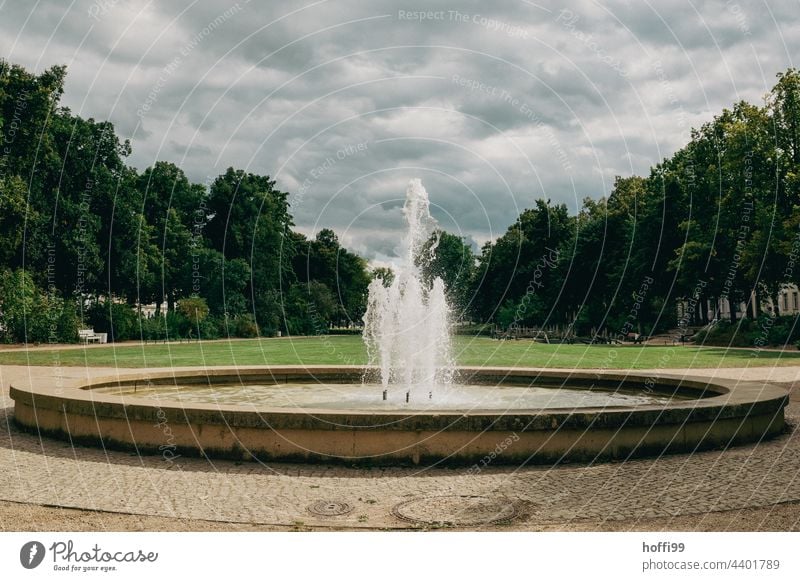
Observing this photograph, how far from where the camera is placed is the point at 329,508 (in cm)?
682

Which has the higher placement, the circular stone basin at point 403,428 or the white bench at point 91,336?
the circular stone basin at point 403,428


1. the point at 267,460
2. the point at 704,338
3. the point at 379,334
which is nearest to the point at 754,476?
the point at 267,460

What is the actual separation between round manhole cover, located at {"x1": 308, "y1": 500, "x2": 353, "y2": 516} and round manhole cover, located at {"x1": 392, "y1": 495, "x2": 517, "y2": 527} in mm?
480

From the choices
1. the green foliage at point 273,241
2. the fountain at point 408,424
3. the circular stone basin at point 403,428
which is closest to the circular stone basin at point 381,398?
the fountain at point 408,424

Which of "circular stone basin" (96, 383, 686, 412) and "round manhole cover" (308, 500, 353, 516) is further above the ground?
"circular stone basin" (96, 383, 686, 412)

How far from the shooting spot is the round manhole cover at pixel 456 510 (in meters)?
6.41

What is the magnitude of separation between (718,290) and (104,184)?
48.3 m

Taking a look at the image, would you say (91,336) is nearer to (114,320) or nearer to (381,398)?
(114,320)

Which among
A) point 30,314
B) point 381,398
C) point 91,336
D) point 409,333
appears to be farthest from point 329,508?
point 91,336

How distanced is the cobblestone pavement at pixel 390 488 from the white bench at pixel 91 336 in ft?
131

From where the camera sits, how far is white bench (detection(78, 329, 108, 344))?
46409 millimetres

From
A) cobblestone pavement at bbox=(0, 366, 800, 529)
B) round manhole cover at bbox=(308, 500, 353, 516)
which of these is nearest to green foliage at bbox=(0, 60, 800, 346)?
cobblestone pavement at bbox=(0, 366, 800, 529)

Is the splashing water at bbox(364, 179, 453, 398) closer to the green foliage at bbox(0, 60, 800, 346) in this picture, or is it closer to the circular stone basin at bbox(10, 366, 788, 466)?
the circular stone basin at bbox(10, 366, 788, 466)

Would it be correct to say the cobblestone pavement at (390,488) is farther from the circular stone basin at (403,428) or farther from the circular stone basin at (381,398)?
the circular stone basin at (381,398)
